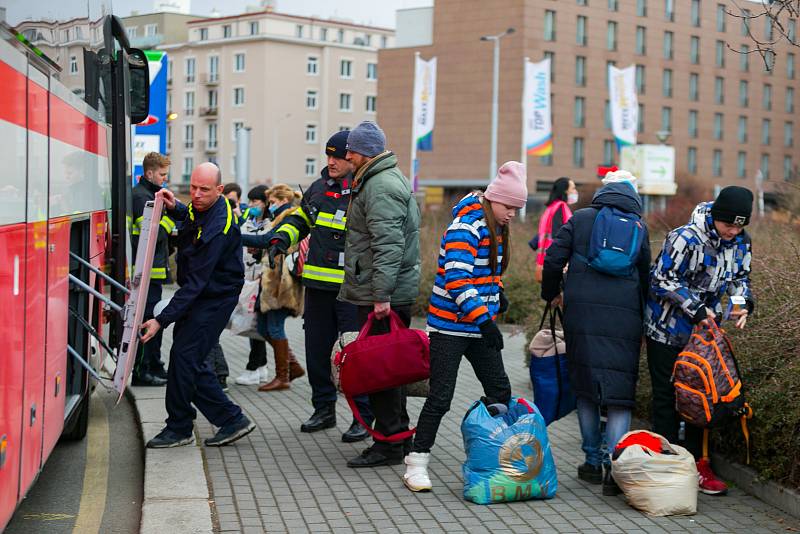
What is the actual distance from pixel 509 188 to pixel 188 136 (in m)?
108

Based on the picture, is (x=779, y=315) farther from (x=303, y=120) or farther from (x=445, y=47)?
(x=303, y=120)

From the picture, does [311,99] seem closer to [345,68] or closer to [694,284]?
[345,68]

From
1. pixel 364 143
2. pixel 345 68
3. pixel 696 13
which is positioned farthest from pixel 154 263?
pixel 345 68

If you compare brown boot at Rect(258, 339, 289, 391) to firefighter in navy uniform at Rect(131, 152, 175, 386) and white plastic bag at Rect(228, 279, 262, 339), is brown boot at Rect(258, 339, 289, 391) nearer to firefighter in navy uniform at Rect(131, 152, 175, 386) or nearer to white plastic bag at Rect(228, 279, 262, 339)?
white plastic bag at Rect(228, 279, 262, 339)

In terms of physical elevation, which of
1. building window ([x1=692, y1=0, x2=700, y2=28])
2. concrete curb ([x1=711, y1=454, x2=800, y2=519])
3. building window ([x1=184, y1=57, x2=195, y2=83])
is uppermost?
building window ([x1=692, y1=0, x2=700, y2=28])

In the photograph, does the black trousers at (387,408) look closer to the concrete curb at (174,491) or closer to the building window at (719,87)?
the concrete curb at (174,491)

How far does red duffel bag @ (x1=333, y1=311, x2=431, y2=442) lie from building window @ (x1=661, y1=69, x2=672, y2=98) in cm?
8572

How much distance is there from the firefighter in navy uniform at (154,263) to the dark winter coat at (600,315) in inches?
155

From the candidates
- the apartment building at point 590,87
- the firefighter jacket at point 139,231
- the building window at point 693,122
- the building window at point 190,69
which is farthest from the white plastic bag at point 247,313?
the building window at point 190,69

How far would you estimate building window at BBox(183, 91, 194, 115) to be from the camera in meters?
111

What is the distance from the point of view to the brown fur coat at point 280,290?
10289 millimetres

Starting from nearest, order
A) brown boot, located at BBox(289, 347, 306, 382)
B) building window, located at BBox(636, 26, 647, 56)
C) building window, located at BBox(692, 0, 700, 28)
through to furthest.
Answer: brown boot, located at BBox(289, 347, 306, 382) → building window, located at BBox(636, 26, 647, 56) → building window, located at BBox(692, 0, 700, 28)

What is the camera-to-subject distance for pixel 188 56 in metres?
112

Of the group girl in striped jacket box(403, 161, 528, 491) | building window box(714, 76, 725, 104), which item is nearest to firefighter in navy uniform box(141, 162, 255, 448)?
girl in striped jacket box(403, 161, 528, 491)
